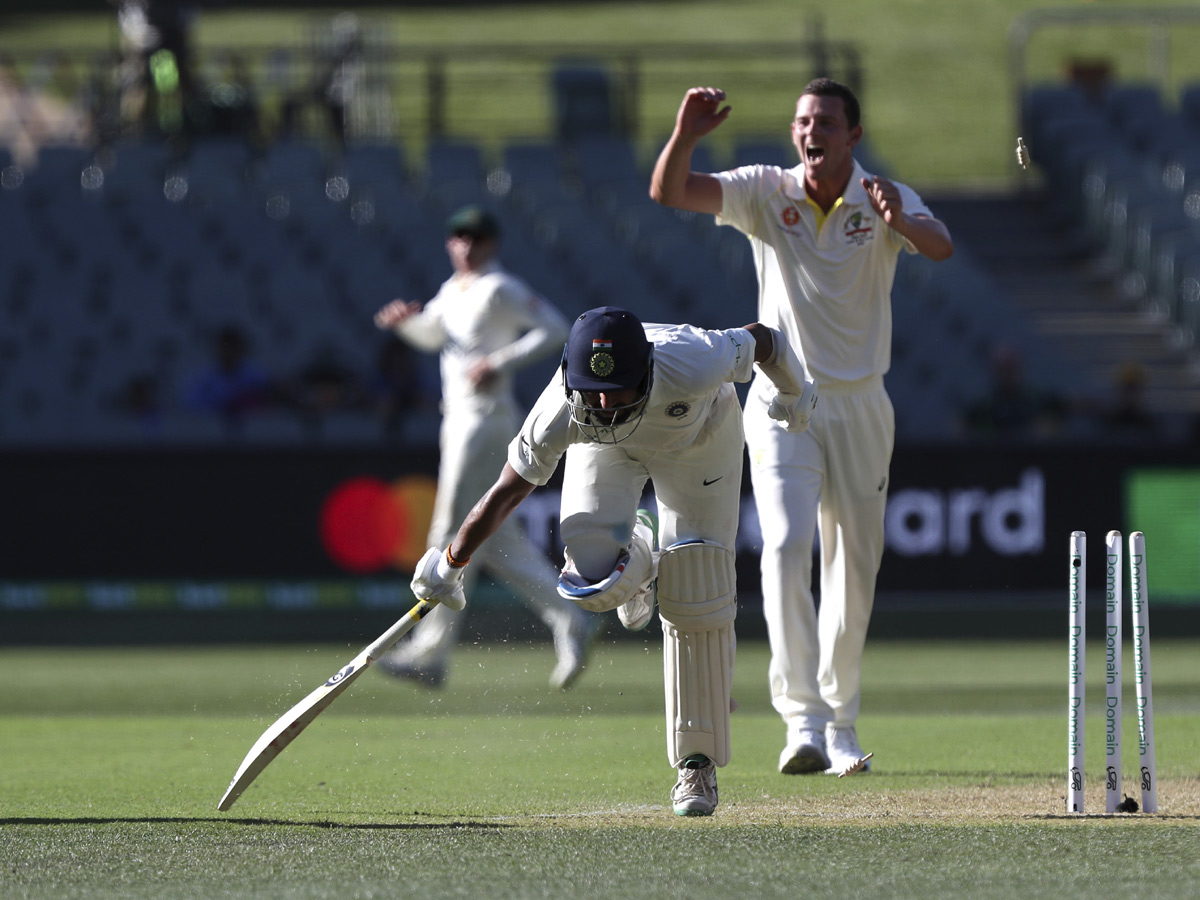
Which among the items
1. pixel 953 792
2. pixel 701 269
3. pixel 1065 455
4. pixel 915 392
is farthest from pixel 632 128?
pixel 953 792

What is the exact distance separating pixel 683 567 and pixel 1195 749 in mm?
2404

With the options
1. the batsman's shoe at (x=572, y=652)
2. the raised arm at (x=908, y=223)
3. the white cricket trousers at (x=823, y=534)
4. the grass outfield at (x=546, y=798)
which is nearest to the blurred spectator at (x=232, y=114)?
the grass outfield at (x=546, y=798)

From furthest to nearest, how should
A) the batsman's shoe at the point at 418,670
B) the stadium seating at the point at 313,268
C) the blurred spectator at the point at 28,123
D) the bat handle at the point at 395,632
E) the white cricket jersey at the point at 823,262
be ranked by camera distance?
the blurred spectator at the point at 28,123 < the stadium seating at the point at 313,268 < the batsman's shoe at the point at 418,670 < the white cricket jersey at the point at 823,262 < the bat handle at the point at 395,632

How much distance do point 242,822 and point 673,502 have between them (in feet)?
4.73

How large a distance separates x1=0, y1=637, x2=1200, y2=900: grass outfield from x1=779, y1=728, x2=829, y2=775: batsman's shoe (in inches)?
6.3

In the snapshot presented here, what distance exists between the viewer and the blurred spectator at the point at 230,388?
39.5 ft

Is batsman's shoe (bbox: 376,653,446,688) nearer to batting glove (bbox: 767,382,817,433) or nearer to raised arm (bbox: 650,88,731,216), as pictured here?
raised arm (bbox: 650,88,731,216)

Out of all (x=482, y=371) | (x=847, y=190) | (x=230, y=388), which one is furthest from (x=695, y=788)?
(x=230, y=388)

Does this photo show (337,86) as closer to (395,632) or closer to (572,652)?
(572,652)

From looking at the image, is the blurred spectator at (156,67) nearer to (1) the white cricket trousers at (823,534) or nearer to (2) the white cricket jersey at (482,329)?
(2) the white cricket jersey at (482,329)

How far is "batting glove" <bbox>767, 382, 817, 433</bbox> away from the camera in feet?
16.4

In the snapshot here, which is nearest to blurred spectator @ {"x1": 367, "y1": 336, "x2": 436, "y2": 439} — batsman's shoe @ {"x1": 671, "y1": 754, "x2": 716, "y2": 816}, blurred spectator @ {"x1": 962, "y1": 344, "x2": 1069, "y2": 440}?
blurred spectator @ {"x1": 962, "y1": 344, "x2": 1069, "y2": 440}

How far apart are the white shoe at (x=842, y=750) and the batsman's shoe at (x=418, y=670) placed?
9.15 ft

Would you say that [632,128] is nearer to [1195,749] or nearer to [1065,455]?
[1065,455]
